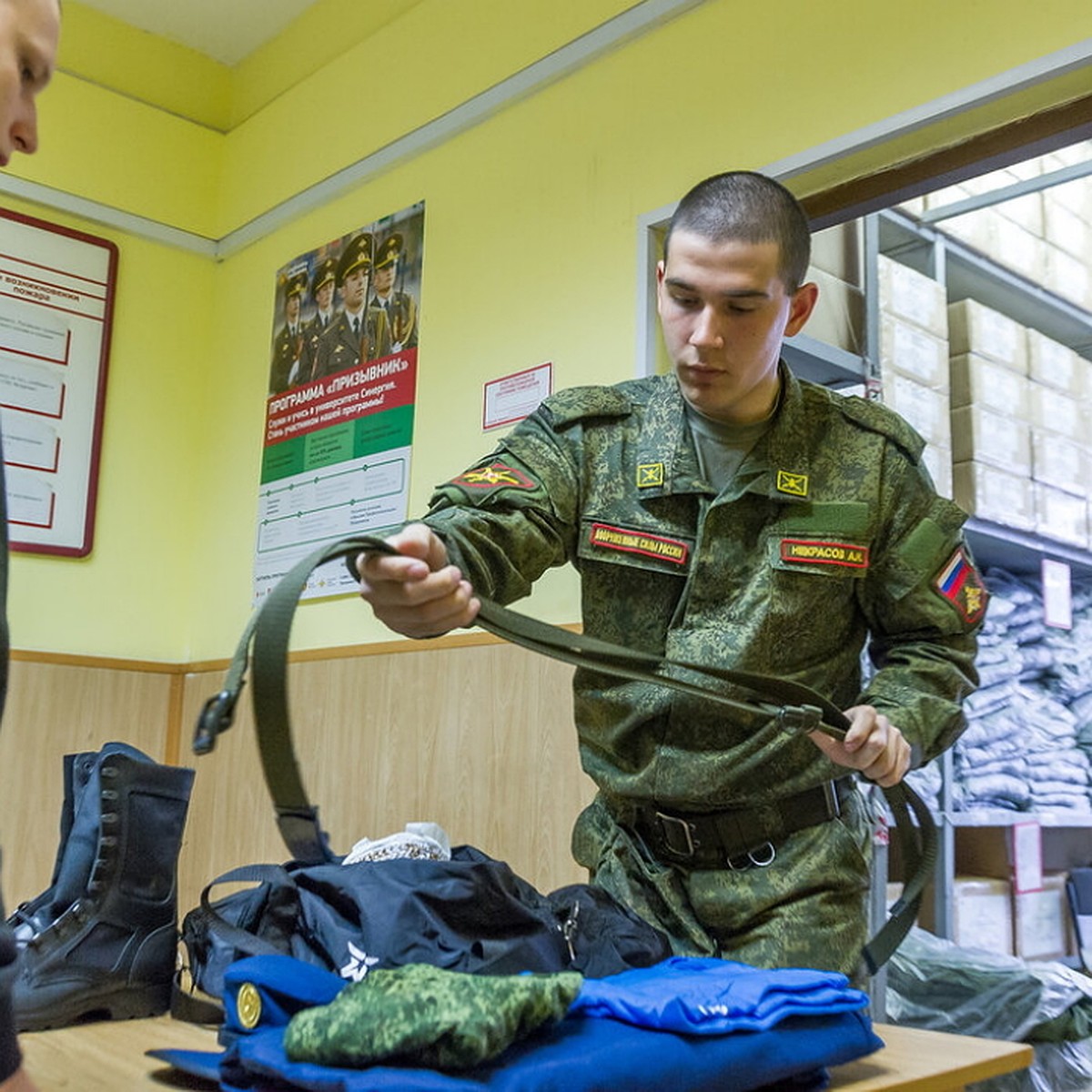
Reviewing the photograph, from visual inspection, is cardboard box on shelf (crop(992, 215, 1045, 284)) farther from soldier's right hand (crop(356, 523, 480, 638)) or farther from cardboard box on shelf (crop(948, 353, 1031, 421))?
soldier's right hand (crop(356, 523, 480, 638))

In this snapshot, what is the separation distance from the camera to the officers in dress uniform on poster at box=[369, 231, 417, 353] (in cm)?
281

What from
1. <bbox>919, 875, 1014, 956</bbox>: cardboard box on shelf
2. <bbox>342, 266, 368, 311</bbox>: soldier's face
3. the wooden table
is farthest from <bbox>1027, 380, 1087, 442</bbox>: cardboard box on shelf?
the wooden table

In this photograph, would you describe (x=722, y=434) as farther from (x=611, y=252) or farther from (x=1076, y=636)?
(x=1076, y=636)

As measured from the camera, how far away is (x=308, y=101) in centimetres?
330

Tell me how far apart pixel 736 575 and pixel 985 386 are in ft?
6.23

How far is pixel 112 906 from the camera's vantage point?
3.91 ft

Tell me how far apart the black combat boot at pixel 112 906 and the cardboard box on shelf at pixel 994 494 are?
7.44ft

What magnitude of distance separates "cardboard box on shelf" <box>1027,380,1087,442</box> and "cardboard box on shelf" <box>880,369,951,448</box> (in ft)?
1.59

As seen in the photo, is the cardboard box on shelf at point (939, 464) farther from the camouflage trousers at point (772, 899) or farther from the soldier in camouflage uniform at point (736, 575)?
the camouflage trousers at point (772, 899)

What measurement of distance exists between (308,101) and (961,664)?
254 centimetres

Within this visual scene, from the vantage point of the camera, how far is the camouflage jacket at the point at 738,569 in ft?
4.68

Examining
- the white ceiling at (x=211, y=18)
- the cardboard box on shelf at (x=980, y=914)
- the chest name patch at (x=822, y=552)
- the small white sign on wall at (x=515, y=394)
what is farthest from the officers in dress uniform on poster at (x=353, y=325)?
the cardboard box on shelf at (x=980, y=914)

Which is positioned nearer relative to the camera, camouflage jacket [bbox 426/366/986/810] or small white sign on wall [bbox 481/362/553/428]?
camouflage jacket [bbox 426/366/986/810]

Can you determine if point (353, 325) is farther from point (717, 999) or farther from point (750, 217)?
point (717, 999)
